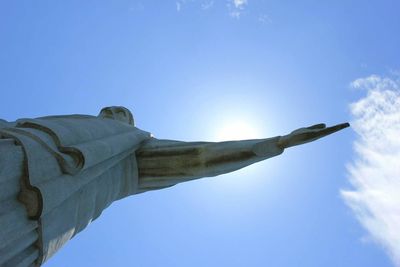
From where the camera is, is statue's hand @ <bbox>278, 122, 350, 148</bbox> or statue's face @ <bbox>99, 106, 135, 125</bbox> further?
statue's face @ <bbox>99, 106, 135, 125</bbox>

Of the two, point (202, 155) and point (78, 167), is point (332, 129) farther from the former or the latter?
point (78, 167)

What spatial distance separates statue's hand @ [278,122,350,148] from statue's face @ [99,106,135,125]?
4.50 metres

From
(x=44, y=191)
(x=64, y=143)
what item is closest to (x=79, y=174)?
(x=64, y=143)

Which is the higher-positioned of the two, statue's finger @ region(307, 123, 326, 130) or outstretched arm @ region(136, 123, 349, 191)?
statue's finger @ region(307, 123, 326, 130)

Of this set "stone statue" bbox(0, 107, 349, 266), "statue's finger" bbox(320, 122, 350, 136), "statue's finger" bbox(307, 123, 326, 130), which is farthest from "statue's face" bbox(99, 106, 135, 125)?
"statue's finger" bbox(320, 122, 350, 136)

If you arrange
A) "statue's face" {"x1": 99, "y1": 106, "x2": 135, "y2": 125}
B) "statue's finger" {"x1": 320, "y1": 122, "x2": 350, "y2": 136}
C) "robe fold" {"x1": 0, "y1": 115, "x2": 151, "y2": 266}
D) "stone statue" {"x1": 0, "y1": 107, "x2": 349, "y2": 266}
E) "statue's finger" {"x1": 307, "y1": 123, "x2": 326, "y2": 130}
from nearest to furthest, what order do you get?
"robe fold" {"x1": 0, "y1": 115, "x2": 151, "y2": 266} → "stone statue" {"x1": 0, "y1": 107, "x2": 349, "y2": 266} → "statue's finger" {"x1": 320, "y1": 122, "x2": 350, "y2": 136} → "statue's finger" {"x1": 307, "y1": 123, "x2": 326, "y2": 130} → "statue's face" {"x1": 99, "y1": 106, "x2": 135, "y2": 125}

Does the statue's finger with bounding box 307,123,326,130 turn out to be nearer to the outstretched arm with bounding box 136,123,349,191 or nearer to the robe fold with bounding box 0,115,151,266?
the outstretched arm with bounding box 136,123,349,191

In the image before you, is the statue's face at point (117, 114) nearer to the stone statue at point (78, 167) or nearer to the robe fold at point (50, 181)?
the stone statue at point (78, 167)

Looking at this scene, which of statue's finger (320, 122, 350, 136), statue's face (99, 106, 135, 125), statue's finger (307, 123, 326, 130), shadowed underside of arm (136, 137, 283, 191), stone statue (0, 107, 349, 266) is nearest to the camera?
stone statue (0, 107, 349, 266)

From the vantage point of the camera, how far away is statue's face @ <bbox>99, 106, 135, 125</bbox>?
11.3 meters

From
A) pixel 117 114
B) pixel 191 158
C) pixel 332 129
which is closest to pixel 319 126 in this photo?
pixel 332 129

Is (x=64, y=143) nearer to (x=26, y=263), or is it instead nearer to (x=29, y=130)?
(x=29, y=130)

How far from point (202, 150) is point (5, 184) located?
4.09m

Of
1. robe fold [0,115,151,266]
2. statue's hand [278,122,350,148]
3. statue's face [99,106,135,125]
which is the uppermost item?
statue's face [99,106,135,125]
